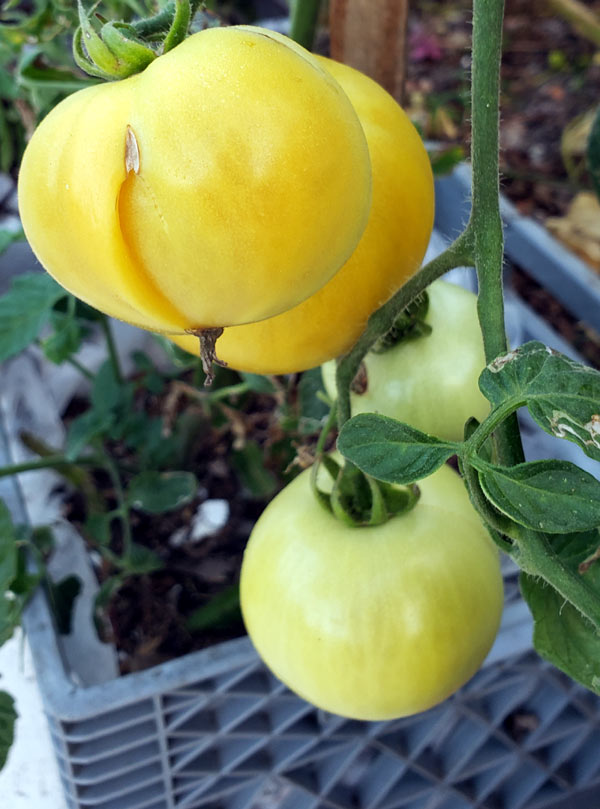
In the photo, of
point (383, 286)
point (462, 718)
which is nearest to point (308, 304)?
point (383, 286)

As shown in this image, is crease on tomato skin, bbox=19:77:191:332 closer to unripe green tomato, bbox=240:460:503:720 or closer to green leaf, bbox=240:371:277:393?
unripe green tomato, bbox=240:460:503:720

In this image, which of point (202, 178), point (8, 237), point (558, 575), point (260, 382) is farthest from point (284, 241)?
point (8, 237)

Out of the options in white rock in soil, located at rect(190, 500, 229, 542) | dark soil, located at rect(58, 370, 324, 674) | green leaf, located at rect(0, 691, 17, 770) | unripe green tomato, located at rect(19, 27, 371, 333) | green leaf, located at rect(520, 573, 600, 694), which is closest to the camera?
unripe green tomato, located at rect(19, 27, 371, 333)

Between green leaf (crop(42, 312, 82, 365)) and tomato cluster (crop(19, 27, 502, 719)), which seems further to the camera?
green leaf (crop(42, 312, 82, 365))

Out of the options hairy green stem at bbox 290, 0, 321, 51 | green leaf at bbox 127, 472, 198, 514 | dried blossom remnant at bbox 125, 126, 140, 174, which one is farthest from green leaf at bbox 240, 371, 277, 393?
dried blossom remnant at bbox 125, 126, 140, 174

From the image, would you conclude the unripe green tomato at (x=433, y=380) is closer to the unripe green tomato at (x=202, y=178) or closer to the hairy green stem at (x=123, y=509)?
the unripe green tomato at (x=202, y=178)

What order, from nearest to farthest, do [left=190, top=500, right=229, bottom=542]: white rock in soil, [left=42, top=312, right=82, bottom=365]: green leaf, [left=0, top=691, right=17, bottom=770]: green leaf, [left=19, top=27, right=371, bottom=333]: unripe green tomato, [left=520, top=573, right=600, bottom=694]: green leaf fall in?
1. [left=19, top=27, right=371, bottom=333]: unripe green tomato
2. [left=520, top=573, right=600, bottom=694]: green leaf
3. [left=0, top=691, right=17, bottom=770]: green leaf
4. [left=42, top=312, right=82, bottom=365]: green leaf
5. [left=190, top=500, right=229, bottom=542]: white rock in soil

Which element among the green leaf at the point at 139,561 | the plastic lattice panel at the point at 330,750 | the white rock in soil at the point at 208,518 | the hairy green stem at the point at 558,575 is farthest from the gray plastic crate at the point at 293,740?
the hairy green stem at the point at 558,575

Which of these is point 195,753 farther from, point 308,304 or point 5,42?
point 5,42
